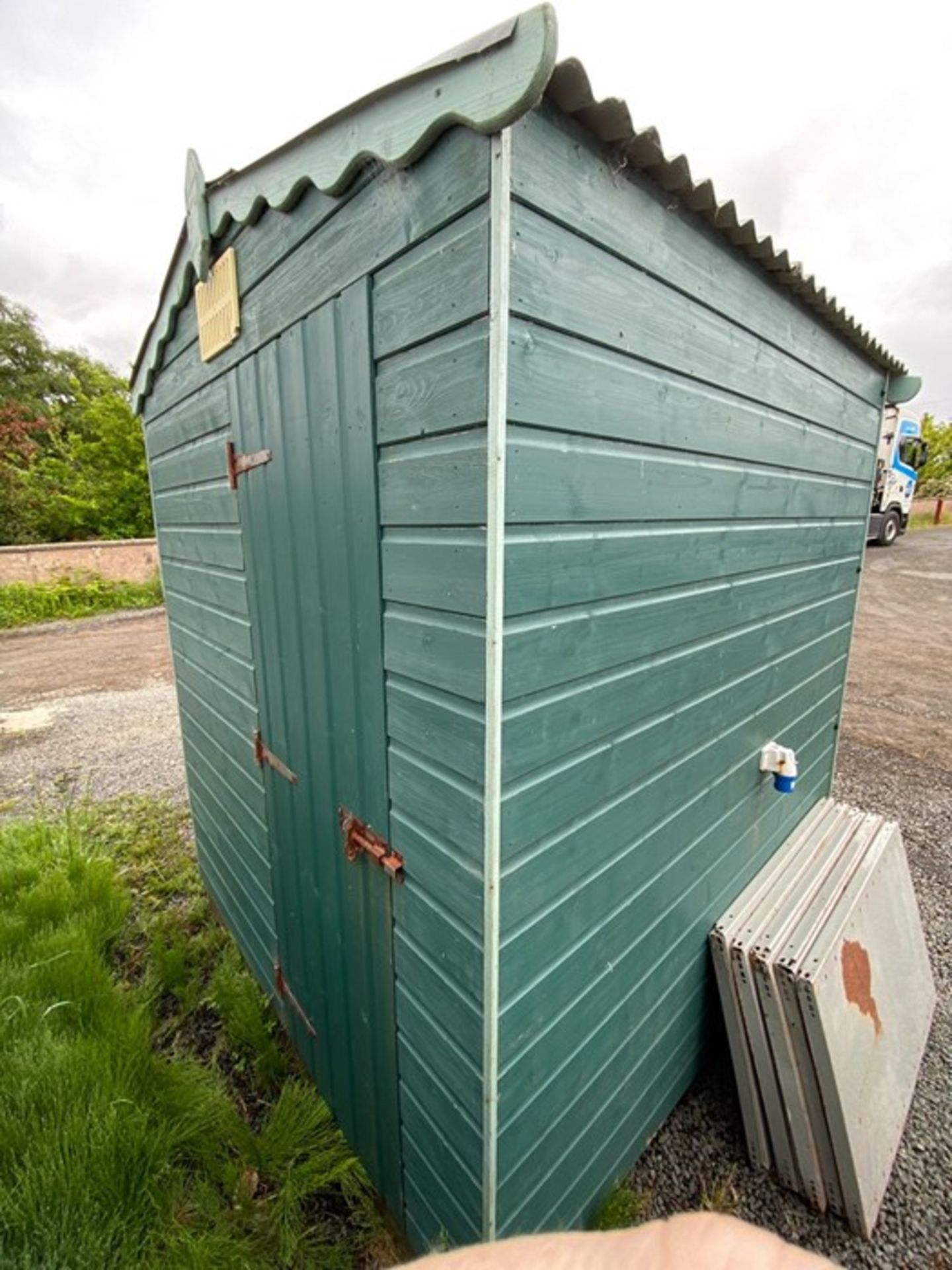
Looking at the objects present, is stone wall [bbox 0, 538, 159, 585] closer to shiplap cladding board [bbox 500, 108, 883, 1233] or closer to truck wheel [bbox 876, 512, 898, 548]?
shiplap cladding board [bbox 500, 108, 883, 1233]

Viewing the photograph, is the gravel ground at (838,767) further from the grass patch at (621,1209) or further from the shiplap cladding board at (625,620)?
the shiplap cladding board at (625,620)

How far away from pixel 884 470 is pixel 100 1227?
15.1 m

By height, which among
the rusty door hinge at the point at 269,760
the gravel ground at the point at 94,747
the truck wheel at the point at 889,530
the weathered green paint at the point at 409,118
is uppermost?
the weathered green paint at the point at 409,118

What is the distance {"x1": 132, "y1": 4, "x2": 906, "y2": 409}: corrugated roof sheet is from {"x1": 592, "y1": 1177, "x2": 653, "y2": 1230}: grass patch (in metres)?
2.52

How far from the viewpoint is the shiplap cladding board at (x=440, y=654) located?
34.3 inches

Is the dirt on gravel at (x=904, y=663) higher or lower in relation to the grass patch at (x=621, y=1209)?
higher

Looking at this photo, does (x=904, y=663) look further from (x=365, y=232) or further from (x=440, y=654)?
(x=365, y=232)

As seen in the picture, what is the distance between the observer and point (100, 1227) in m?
1.38

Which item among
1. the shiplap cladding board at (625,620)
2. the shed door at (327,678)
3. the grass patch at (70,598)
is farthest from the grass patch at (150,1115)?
the grass patch at (70,598)

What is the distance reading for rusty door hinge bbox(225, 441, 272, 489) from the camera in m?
1.53

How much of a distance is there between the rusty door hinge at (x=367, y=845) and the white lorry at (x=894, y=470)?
13.1 meters

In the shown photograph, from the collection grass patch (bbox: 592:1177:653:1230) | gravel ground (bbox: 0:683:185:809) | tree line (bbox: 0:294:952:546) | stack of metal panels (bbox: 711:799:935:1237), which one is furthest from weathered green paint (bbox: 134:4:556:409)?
tree line (bbox: 0:294:952:546)

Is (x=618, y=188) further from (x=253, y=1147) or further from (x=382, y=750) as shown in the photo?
(x=253, y=1147)

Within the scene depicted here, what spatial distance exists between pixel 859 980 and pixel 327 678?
203cm
